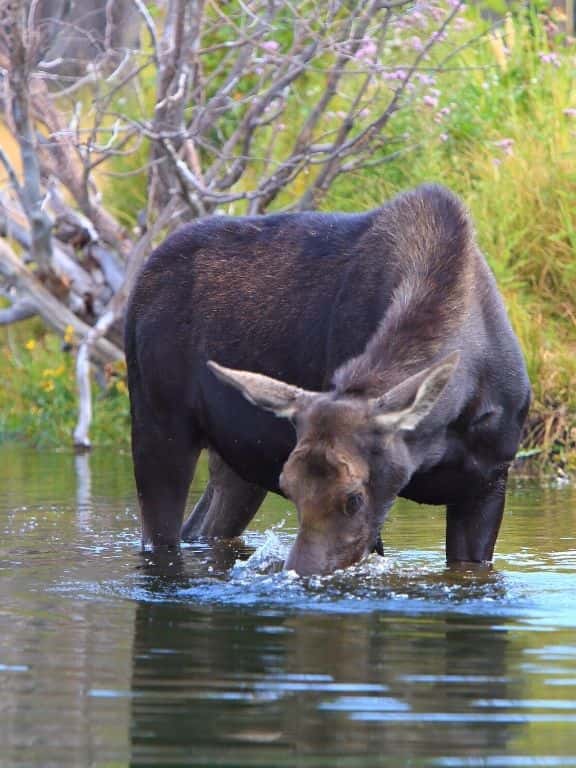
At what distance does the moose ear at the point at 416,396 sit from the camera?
20.6 ft

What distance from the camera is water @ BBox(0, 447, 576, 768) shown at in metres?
4.54

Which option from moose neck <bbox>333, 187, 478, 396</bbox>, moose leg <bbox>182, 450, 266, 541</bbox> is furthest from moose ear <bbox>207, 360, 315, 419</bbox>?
moose leg <bbox>182, 450, 266, 541</bbox>

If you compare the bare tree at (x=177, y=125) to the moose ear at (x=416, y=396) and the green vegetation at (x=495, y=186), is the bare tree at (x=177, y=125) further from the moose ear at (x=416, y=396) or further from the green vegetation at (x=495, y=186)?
the moose ear at (x=416, y=396)

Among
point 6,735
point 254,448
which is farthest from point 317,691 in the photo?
point 254,448

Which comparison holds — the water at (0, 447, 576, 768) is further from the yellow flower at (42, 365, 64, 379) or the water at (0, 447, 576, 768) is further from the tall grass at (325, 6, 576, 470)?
the yellow flower at (42, 365, 64, 379)

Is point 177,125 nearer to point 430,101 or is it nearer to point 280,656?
point 430,101

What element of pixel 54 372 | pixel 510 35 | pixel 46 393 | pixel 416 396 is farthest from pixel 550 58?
pixel 416 396

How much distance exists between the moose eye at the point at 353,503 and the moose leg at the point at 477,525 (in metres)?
1.30

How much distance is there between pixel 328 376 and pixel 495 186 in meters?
5.71

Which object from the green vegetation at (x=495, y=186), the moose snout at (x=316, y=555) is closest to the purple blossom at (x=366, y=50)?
the green vegetation at (x=495, y=186)

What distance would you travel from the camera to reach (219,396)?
8.21 m

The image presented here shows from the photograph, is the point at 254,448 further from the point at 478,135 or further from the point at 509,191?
the point at 478,135

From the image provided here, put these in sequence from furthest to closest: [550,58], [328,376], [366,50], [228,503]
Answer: [550,58] < [366,50] < [228,503] < [328,376]

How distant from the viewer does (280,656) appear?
565 centimetres
